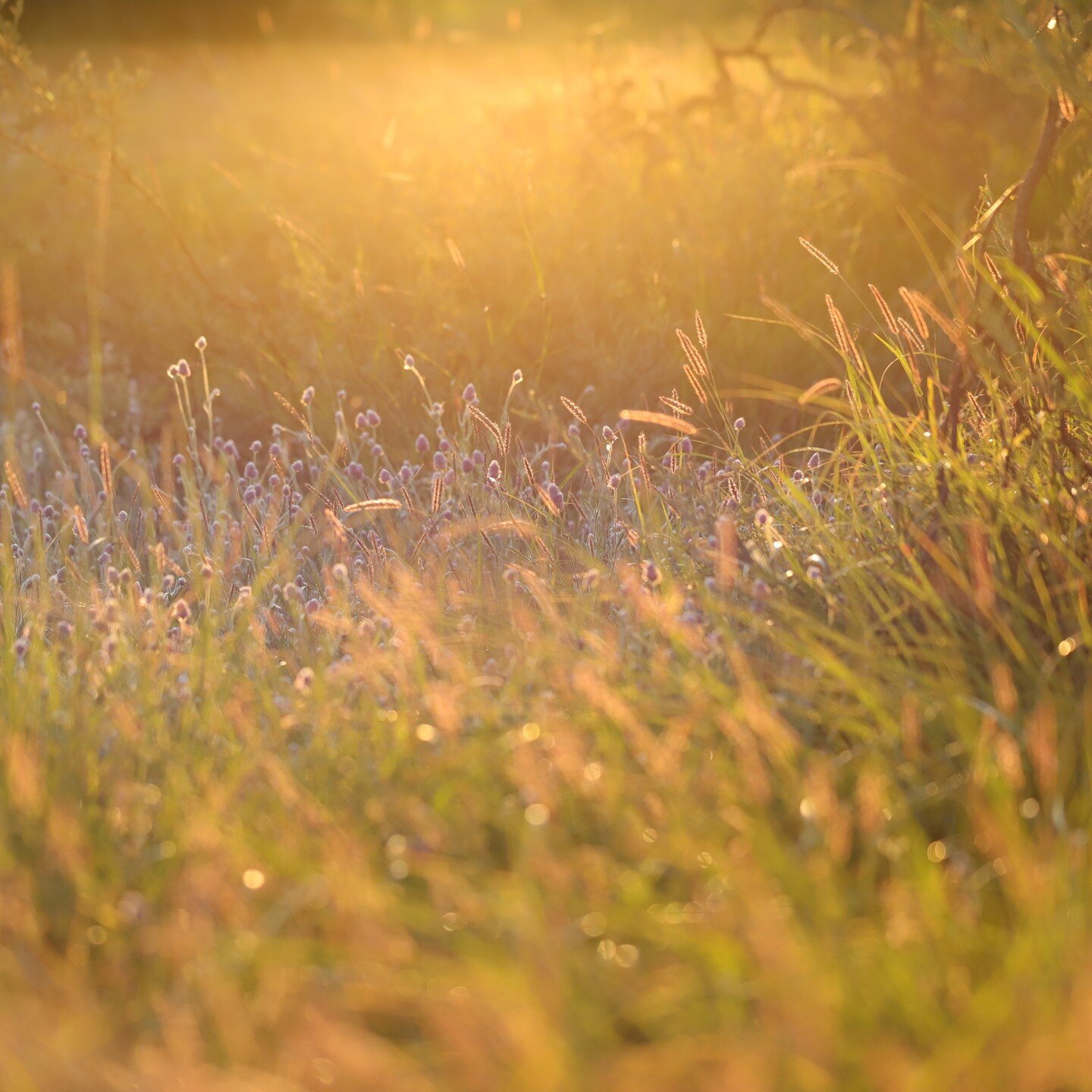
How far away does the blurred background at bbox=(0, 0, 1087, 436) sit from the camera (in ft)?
15.1

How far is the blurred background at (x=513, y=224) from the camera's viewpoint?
4.61m

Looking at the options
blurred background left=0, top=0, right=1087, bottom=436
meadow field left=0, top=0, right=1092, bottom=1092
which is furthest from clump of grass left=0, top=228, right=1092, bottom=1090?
blurred background left=0, top=0, right=1087, bottom=436

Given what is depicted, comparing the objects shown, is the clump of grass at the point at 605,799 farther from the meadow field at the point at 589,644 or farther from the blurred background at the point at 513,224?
the blurred background at the point at 513,224

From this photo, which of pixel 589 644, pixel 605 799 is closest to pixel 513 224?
pixel 589 644

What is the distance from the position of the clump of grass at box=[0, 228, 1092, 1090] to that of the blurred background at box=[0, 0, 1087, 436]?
1.53 metres

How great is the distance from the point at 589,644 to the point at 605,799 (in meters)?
0.53

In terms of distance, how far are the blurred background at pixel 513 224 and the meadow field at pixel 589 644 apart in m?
0.02

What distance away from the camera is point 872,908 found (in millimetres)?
1812

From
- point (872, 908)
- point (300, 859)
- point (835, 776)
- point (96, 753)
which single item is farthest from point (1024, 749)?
point (96, 753)

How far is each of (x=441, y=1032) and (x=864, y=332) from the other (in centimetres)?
364

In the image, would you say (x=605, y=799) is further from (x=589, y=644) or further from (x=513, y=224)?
(x=513, y=224)

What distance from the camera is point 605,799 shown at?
1.96 meters

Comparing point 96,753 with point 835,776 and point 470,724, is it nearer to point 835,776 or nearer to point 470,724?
point 470,724

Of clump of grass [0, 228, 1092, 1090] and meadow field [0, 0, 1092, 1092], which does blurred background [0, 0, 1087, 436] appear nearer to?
meadow field [0, 0, 1092, 1092]
